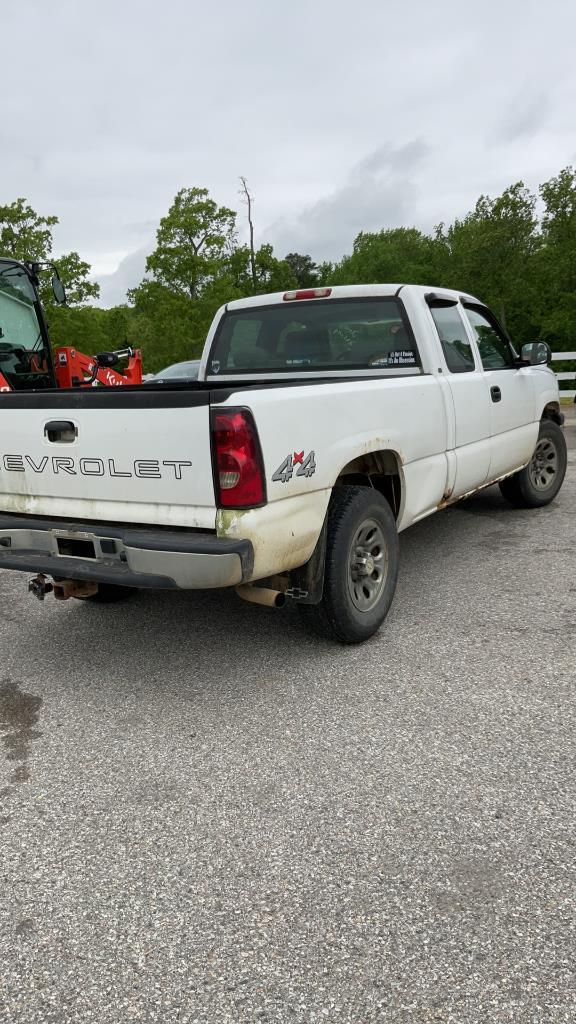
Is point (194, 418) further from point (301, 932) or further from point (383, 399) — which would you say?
point (301, 932)

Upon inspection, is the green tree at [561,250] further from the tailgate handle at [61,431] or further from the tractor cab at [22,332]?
the tailgate handle at [61,431]

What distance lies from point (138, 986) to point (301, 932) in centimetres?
44

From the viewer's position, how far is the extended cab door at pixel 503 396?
5445mm

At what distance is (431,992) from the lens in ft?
6.01

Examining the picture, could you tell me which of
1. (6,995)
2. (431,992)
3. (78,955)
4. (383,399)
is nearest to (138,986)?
(78,955)

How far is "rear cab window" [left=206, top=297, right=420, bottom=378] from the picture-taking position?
15.5ft

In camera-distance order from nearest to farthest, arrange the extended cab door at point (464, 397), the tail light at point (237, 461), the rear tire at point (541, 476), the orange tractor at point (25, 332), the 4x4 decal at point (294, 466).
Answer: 1. the tail light at point (237, 461)
2. the 4x4 decal at point (294, 466)
3. the extended cab door at point (464, 397)
4. the rear tire at point (541, 476)
5. the orange tractor at point (25, 332)

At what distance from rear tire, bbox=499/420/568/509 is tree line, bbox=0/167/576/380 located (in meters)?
21.4

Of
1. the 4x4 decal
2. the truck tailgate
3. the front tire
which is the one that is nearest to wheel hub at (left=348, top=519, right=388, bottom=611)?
the front tire

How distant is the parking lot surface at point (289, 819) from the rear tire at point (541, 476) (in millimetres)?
2391

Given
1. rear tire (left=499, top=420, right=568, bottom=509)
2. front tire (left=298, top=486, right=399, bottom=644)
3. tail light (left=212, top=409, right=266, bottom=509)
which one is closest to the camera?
tail light (left=212, top=409, right=266, bottom=509)

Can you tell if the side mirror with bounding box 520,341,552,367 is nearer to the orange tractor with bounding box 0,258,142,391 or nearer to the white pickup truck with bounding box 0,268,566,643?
the white pickup truck with bounding box 0,268,566,643

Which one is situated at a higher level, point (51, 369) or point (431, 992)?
point (51, 369)

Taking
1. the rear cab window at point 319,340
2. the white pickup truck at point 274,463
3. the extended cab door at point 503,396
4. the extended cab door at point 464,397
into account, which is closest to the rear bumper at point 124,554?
the white pickup truck at point 274,463
